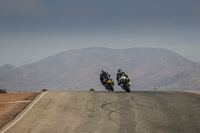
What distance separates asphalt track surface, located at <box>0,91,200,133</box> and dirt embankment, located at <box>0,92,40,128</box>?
2.02ft

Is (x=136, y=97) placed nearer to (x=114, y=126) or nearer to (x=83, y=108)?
(x=83, y=108)

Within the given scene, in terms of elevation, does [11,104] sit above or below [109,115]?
above

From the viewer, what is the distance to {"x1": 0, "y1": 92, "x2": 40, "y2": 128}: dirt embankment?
16.1 meters

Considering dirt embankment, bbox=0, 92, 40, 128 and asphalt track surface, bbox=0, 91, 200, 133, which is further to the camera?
dirt embankment, bbox=0, 92, 40, 128

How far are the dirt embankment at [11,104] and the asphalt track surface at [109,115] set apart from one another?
62 centimetres

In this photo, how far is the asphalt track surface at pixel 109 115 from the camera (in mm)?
13031

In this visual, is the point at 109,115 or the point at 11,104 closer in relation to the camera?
the point at 109,115

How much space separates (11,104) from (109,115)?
7816 millimetres

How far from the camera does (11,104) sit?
19.6 meters

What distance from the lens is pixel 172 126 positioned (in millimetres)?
13180

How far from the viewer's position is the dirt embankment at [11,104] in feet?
52.8

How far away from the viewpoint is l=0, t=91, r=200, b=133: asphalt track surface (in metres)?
13.0

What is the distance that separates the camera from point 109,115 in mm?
15328

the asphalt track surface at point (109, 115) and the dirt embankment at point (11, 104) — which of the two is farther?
the dirt embankment at point (11, 104)
